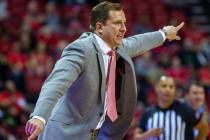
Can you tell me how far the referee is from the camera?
5.70m

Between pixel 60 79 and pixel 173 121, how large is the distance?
2646 millimetres

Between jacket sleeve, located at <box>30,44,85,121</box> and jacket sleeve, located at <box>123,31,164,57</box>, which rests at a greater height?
jacket sleeve, located at <box>30,44,85,121</box>

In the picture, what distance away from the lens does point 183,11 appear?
1462 centimetres

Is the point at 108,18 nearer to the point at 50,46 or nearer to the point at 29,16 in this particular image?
the point at 50,46

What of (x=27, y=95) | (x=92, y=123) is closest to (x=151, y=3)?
(x=27, y=95)

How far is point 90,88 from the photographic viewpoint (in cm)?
356

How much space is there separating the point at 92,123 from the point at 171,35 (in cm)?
110

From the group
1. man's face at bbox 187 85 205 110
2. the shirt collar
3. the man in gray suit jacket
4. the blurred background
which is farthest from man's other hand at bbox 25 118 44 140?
the blurred background

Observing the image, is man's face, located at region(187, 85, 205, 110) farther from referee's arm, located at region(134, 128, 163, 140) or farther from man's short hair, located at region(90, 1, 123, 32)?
man's short hair, located at region(90, 1, 123, 32)

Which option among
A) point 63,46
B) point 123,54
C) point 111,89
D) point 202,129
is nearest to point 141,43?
point 123,54

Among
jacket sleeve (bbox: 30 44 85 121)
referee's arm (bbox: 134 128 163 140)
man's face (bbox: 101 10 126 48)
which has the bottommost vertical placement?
referee's arm (bbox: 134 128 163 140)

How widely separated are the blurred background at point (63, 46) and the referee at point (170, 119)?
2.84 m

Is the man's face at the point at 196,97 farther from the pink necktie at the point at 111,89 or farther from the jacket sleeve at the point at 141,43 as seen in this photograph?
the pink necktie at the point at 111,89

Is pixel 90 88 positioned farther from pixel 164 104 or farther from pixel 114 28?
pixel 164 104
